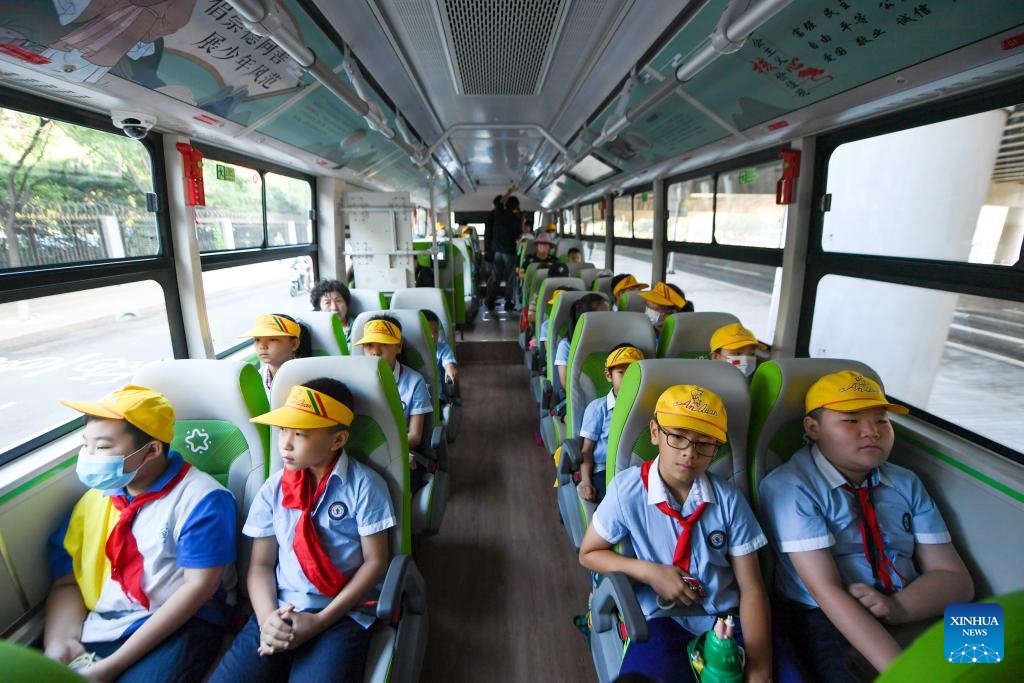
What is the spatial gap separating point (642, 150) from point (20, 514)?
5515 mm

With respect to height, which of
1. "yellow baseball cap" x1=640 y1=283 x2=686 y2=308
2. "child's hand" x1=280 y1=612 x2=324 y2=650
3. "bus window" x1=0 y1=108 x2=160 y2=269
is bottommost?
"child's hand" x1=280 y1=612 x2=324 y2=650

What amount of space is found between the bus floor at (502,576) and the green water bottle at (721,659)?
35.8 inches

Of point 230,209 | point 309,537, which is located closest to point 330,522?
point 309,537

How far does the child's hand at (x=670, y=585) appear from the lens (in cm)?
163

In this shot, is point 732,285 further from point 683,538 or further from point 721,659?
point 721,659

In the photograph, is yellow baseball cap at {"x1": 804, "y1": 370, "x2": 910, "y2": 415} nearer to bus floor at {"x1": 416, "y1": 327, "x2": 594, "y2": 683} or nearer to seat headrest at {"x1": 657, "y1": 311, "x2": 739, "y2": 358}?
seat headrest at {"x1": 657, "y1": 311, "x2": 739, "y2": 358}

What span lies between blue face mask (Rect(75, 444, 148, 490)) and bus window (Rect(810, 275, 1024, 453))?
360 cm

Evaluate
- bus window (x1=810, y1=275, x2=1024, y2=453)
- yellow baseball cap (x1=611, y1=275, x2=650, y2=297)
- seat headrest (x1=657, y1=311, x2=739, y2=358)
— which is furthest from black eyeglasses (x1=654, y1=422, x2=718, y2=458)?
yellow baseball cap (x1=611, y1=275, x2=650, y2=297)

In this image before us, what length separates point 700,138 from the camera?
405 centimetres

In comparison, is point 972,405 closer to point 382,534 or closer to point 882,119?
point 882,119

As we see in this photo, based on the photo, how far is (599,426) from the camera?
2691 mm

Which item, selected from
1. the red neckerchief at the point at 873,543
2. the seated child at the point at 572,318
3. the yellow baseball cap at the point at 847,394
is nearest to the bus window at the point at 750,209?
the seated child at the point at 572,318

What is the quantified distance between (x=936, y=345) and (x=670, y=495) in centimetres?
218

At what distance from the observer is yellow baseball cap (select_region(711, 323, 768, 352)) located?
2.79 metres
